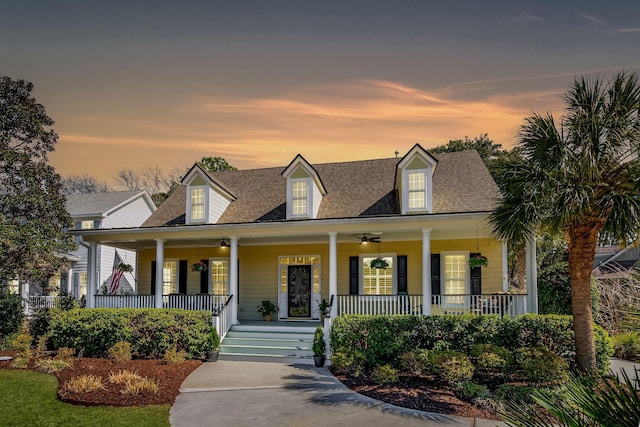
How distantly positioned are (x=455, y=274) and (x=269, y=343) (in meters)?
6.64

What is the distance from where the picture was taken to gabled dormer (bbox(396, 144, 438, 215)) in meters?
15.9

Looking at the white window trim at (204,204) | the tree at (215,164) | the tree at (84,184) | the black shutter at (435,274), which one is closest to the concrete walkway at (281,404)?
the black shutter at (435,274)

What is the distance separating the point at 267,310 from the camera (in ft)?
60.0

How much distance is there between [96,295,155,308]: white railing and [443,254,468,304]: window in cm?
1021

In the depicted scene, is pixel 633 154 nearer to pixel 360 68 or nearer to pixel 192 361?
pixel 360 68

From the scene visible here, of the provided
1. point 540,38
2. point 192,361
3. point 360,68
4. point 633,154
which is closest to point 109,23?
point 360,68

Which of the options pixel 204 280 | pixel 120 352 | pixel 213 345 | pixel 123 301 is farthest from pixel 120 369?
pixel 204 280

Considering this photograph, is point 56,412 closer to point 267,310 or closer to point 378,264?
point 267,310

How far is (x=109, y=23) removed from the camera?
12.4 metres

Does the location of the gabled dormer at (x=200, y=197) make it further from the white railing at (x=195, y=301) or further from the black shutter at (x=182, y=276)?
the white railing at (x=195, y=301)

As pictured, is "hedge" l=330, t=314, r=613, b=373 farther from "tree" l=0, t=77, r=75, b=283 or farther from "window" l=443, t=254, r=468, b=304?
"tree" l=0, t=77, r=75, b=283

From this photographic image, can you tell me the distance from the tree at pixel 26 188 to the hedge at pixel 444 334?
11545 millimetres

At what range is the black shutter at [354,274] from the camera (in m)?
17.8

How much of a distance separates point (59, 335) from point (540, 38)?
15142mm
